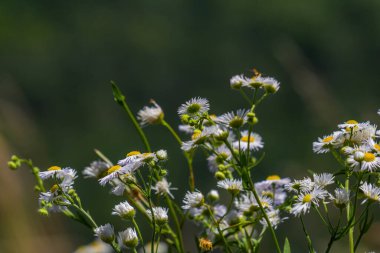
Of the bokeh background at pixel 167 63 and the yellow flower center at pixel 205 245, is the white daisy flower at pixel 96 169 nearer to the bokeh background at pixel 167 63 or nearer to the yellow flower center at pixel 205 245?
the yellow flower center at pixel 205 245

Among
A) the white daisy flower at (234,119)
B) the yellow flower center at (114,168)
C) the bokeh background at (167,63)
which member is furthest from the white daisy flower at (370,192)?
the bokeh background at (167,63)

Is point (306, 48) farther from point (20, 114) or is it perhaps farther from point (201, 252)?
point (201, 252)

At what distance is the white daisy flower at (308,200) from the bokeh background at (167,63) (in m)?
10.2

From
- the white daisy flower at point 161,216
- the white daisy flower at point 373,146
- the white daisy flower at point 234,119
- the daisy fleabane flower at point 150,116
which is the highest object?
the daisy fleabane flower at point 150,116

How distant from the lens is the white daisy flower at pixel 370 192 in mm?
792

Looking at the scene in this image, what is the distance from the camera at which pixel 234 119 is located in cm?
84

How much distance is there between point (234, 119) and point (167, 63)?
22.4 m

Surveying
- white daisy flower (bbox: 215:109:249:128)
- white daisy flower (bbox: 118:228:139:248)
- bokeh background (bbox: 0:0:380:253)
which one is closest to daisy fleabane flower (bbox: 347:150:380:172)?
white daisy flower (bbox: 215:109:249:128)

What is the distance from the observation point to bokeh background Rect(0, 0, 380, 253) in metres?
17.4

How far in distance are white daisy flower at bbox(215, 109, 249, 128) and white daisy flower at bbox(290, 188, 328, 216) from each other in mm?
96

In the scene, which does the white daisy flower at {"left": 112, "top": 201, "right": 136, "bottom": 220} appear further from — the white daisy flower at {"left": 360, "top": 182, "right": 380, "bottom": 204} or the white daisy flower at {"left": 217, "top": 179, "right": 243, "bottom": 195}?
the white daisy flower at {"left": 360, "top": 182, "right": 380, "bottom": 204}

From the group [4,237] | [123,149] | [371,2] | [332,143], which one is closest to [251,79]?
[332,143]

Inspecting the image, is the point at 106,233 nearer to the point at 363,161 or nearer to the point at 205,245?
the point at 205,245

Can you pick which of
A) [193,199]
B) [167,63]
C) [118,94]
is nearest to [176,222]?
[193,199]
